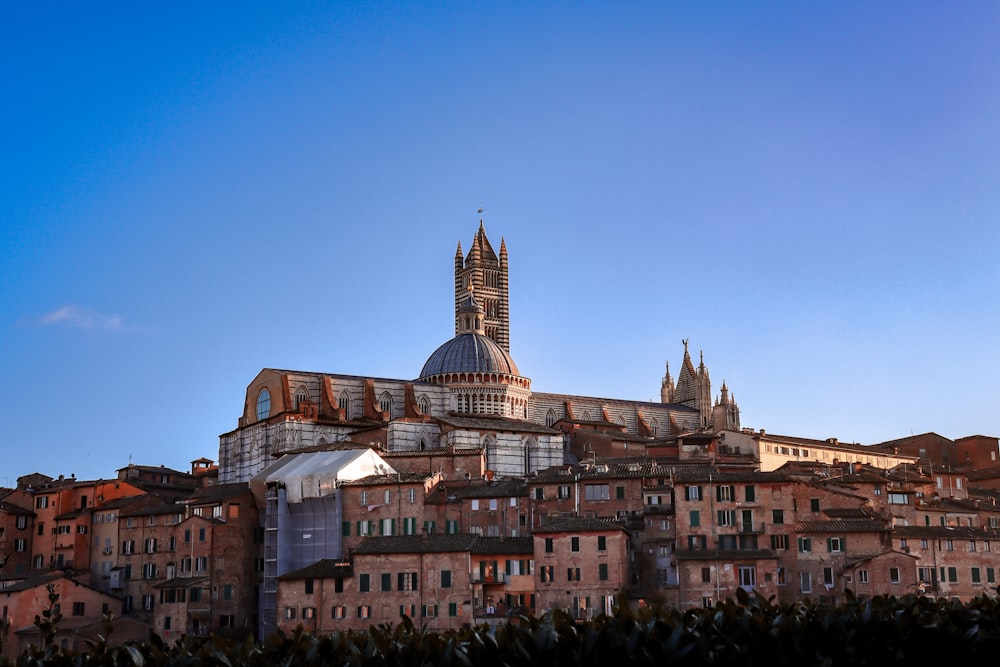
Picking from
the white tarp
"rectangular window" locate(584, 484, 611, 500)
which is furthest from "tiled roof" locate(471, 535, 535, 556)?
the white tarp

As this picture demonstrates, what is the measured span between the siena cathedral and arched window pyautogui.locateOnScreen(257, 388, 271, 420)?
0.29 ft

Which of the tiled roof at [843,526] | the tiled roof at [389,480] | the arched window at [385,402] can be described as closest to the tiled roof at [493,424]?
the arched window at [385,402]

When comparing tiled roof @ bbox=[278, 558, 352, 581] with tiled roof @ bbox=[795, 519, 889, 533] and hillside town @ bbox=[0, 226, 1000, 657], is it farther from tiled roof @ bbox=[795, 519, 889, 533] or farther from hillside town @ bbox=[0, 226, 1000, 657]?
tiled roof @ bbox=[795, 519, 889, 533]

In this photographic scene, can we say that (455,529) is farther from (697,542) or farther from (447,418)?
(447,418)

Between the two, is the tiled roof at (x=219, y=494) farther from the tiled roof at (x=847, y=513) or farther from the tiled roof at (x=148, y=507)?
the tiled roof at (x=847, y=513)

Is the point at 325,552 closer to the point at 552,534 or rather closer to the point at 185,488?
the point at 552,534

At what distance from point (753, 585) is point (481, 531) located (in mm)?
12575

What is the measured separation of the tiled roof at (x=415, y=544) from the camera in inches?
1859

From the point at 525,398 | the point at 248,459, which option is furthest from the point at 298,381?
the point at 525,398

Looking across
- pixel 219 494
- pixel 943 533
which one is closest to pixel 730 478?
pixel 943 533

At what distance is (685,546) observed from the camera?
1853 inches

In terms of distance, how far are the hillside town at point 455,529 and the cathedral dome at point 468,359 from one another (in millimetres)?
7344

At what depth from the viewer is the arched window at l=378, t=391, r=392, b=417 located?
78.1 m

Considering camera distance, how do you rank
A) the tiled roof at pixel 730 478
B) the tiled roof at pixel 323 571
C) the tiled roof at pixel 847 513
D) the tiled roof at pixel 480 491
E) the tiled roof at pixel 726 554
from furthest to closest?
the tiled roof at pixel 480 491, the tiled roof at pixel 847 513, the tiled roof at pixel 323 571, the tiled roof at pixel 730 478, the tiled roof at pixel 726 554
